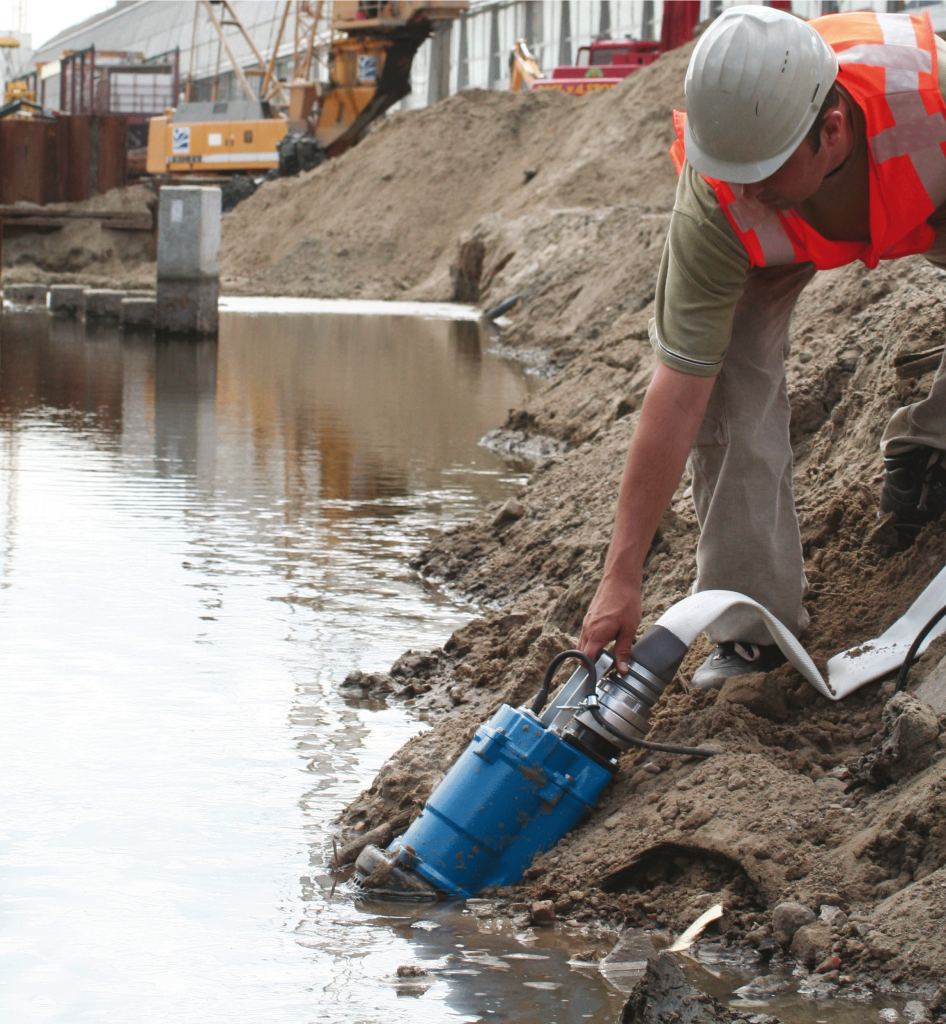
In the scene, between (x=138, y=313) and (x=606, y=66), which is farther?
(x=606, y=66)

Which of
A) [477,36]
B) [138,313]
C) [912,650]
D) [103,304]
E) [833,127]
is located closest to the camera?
[833,127]

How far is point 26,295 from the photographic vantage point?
2189 cm

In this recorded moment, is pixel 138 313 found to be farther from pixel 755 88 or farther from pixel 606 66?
pixel 606 66

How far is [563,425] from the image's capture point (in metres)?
9.08

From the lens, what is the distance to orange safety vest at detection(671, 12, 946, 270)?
2791 mm

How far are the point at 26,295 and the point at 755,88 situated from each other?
21020 millimetres

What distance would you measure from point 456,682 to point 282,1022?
205 cm

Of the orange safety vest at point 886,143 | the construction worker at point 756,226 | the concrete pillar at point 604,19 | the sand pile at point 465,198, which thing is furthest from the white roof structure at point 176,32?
the orange safety vest at point 886,143

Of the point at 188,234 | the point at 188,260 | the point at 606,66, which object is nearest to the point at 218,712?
the point at 188,260

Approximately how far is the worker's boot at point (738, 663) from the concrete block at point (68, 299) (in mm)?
17673

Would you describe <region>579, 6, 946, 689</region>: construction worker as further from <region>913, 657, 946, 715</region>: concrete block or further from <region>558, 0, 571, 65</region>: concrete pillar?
<region>558, 0, 571, 65</region>: concrete pillar

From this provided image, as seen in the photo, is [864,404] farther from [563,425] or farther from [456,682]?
[563,425]

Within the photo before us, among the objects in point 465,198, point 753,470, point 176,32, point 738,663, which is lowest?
point 738,663

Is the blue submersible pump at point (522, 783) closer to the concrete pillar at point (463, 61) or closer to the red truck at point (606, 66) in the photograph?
the red truck at point (606, 66)
